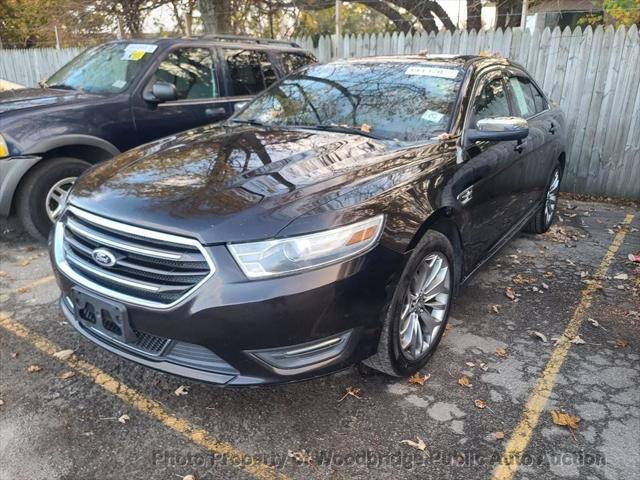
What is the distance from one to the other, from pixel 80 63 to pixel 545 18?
14.5 meters

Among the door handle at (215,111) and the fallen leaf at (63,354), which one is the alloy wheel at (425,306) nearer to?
the fallen leaf at (63,354)

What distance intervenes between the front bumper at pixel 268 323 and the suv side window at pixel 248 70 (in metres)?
4.12

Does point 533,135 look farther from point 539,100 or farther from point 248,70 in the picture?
point 248,70

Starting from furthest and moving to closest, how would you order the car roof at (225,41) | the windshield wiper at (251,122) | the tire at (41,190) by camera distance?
1. the car roof at (225,41)
2. the tire at (41,190)
3. the windshield wiper at (251,122)

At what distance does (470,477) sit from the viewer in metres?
2.26

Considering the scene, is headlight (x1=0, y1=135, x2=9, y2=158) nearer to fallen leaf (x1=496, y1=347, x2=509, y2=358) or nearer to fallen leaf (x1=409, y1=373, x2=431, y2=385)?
fallen leaf (x1=409, y1=373, x2=431, y2=385)

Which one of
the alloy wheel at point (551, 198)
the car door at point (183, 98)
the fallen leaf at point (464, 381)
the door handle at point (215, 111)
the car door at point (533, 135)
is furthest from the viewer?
the door handle at point (215, 111)

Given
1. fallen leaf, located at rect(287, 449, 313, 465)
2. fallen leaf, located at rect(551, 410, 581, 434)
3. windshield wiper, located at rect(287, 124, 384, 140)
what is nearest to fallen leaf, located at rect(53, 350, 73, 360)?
fallen leaf, located at rect(287, 449, 313, 465)

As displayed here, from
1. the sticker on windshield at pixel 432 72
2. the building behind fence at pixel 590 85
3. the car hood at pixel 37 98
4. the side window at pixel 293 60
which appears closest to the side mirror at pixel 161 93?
the car hood at pixel 37 98

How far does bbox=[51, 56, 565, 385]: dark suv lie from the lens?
2.17 metres

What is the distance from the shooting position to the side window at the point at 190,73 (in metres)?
5.31

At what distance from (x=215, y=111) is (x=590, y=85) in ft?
15.7

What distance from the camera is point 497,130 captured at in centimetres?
315

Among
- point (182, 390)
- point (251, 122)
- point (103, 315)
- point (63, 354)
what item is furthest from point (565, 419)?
point (63, 354)
